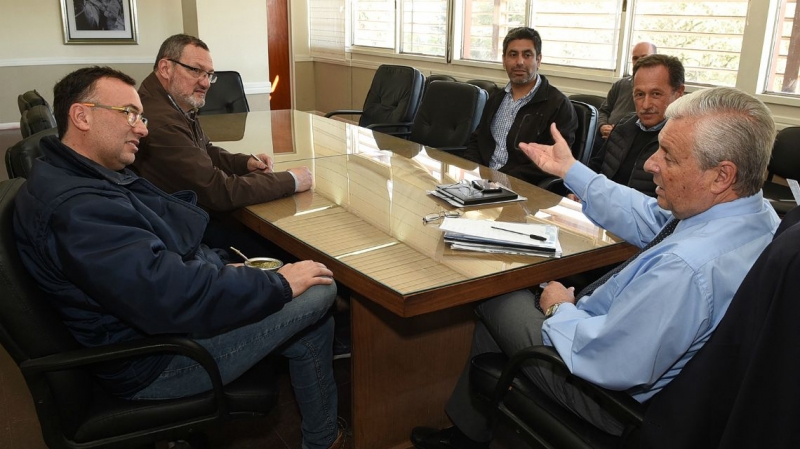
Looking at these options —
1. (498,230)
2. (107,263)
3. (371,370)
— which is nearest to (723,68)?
(498,230)

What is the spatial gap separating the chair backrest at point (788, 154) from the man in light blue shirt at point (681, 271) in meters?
2.20

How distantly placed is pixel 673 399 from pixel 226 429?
149 centimetres

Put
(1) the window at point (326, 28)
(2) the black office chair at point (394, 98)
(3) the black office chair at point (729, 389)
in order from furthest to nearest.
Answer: (1) the window at point (326, 28), (2) the black office chair at point (394, 98), (3) the black office chair at point (729, 389)

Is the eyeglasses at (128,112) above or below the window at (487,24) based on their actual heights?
below

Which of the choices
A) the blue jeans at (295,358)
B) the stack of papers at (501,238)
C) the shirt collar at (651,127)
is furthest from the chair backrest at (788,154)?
the blue jeans at (295,358)

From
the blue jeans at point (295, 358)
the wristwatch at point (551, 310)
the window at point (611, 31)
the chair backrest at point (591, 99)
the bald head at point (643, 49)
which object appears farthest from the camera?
the chair backrest at point (591, 99)

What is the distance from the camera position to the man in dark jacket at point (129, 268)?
138cm

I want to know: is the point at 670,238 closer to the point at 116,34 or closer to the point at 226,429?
the point at 226,429

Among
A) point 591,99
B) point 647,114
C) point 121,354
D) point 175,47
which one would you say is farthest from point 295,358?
point 591,99

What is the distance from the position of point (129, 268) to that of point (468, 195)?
4.07 ft

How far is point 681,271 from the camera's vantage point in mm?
1301

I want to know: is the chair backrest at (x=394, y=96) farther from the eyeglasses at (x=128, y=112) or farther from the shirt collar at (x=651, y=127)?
the eyeglasses at (x=128, y=112)

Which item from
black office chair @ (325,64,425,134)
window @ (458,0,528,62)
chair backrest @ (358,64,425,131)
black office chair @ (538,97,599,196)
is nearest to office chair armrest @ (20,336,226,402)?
black office chair @ (538,97,599,196)

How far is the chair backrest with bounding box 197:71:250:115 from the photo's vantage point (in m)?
4.92
